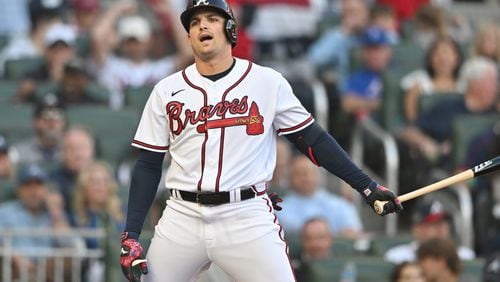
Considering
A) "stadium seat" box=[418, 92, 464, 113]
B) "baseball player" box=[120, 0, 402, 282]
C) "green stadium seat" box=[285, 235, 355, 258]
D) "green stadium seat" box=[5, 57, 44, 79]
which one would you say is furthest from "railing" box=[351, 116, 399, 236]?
"baseball player" box=[120, 0, 402, 282]

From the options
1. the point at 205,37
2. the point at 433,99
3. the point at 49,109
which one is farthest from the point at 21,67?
the point at 205,37

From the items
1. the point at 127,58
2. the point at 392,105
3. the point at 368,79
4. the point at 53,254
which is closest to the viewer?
the point at 53,254

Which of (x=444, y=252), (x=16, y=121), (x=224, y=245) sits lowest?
(x=444, y=252)

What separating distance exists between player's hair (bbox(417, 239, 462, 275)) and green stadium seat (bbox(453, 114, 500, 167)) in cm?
183

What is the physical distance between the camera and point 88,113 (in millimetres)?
10805

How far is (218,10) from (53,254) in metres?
3.47

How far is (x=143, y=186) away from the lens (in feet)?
20.4

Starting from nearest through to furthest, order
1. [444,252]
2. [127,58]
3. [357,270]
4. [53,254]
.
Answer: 1. [444,252]
2. [357,270]
3. [53,254]
4. [127,58]

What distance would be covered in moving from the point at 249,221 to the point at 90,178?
3.48 m

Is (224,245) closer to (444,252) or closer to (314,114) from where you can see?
(444,252)

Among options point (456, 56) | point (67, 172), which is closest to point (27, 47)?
point (67, 172)

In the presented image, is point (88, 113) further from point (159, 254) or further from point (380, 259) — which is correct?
point (159, 254)

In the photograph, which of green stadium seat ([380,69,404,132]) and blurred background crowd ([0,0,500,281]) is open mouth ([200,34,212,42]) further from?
green stadium seat ([380,69,404,132])

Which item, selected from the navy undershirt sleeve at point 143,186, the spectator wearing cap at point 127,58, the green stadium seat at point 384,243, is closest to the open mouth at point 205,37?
the navy undershirt sleeve at point 143,186
